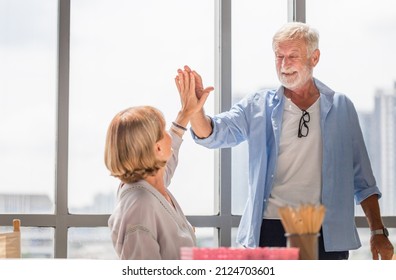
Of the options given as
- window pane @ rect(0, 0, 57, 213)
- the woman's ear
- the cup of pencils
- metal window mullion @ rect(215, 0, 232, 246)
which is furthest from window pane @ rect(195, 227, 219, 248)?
the cup of pencils

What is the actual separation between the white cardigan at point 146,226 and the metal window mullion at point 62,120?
1299mm

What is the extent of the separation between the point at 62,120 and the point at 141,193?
1393 mm

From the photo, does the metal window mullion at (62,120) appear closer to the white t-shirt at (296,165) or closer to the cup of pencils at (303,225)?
the white t-shirt at (296,165)

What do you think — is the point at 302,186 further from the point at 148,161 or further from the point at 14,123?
the point at 14,123

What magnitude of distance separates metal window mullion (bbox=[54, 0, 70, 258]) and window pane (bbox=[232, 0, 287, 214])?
2.38ft

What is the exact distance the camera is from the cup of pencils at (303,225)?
1.54 meters

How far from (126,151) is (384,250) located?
1.24 m

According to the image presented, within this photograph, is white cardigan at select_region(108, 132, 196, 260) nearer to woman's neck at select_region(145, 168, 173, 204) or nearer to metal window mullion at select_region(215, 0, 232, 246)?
woman's neck at select_region(145, 168, 173, 204)

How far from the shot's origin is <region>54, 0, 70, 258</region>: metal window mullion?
10.7 ft

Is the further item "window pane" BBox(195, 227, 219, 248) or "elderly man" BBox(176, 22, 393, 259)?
"window pane" BBox(195, 227, 219, 248)

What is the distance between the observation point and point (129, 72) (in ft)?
11.3

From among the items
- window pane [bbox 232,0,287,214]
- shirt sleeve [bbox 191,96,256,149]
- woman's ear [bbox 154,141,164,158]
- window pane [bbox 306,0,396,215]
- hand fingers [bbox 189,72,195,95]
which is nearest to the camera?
woman's ear [bbox 154,141,164,158]

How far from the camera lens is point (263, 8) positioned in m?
3.56
